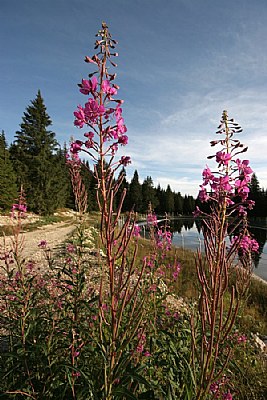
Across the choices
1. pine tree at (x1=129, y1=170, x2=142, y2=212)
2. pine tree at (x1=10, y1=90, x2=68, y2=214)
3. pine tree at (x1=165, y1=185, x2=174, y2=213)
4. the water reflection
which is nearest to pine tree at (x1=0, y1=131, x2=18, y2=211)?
pine tree at (x1=10, y1=90, x2=68, y2=214)

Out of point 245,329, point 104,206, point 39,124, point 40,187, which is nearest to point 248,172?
point 104,206

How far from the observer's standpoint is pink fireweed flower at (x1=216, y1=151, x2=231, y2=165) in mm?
2088

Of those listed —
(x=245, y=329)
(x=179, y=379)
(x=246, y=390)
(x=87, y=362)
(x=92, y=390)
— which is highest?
(x=92, y=390)

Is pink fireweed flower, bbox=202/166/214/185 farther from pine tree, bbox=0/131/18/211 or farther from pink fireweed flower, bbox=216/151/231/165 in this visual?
pine tree, bbox=0/131/18/211

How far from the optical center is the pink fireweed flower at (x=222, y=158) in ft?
6.85

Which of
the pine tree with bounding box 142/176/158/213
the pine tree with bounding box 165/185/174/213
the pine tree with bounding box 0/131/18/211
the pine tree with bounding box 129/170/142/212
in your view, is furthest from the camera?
the pine tree with bounding box 165/185/174/213

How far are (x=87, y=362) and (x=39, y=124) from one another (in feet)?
108

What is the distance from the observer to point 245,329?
5.82m

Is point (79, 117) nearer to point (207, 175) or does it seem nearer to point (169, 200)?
point (207, 175)

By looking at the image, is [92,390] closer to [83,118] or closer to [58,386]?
[58,386]

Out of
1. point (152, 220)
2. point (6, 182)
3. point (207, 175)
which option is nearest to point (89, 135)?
point (207, 175)

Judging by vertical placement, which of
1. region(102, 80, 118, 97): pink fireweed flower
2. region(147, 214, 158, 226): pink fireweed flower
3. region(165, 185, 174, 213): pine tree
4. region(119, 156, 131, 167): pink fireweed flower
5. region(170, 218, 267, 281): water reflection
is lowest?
region(170, 218, 267, 281): water reflection

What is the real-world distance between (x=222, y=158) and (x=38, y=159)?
30.5 meters

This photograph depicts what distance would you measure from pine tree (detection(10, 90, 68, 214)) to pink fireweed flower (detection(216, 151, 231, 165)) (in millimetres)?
29079
